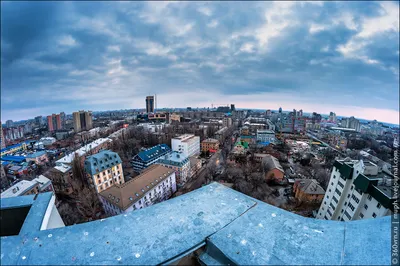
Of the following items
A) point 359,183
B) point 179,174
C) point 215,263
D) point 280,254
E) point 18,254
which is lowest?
point 179,174

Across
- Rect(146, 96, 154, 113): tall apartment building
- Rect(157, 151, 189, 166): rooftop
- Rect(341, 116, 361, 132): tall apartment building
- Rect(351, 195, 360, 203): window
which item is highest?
Rect(146, 96, 154, 113): tall apartment building

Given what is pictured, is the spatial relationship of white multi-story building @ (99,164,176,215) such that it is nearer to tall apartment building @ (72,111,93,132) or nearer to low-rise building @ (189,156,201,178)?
low-rise building @ (189,156,201,178)

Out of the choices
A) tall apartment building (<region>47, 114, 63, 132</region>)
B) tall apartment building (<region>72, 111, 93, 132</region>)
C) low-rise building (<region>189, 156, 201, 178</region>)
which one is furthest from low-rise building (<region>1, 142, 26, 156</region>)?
low-rise building (<region>189, 156, 201, 178</region>)

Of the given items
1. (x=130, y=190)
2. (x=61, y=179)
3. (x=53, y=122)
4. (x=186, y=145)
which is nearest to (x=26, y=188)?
(x=61, y=179)

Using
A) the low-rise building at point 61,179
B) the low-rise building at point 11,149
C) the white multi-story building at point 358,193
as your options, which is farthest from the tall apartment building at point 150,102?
the white multi-story building at point 358,193

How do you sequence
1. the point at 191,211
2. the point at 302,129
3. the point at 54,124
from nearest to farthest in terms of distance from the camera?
the point at 191,211 < the point at 302,129 < the point at 54,124

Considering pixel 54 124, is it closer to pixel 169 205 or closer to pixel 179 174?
pixel 179 174

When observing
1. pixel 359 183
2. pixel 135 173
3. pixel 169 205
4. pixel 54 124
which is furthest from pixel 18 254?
pixel 54 124
